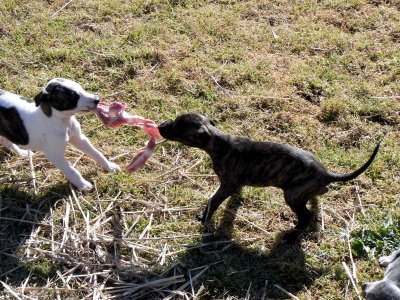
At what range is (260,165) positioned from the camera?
5.27 m

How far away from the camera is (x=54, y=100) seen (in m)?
5.52

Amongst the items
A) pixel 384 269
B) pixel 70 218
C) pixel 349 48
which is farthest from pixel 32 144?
pixel 349 48

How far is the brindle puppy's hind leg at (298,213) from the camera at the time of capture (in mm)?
5254

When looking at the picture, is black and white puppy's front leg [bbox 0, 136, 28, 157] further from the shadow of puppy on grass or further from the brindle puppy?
the shadow of puppy on grass

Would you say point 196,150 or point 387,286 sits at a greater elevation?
point 387,286

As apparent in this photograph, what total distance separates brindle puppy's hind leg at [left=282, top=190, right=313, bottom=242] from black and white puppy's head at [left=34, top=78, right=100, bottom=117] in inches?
77.6

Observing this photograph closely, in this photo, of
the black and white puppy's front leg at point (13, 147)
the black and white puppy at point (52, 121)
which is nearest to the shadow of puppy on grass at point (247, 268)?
the black and white puppy at point (52, 121)

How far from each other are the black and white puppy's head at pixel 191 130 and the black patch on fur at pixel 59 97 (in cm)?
91

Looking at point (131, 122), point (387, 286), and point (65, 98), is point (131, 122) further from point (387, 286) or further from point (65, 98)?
point (387, 286)

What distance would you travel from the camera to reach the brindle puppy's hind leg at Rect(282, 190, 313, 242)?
5.25 metres

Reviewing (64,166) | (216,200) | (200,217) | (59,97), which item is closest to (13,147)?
(64,166)

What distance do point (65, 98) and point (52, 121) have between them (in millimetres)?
322

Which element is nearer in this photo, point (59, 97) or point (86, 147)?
point (59, 97)

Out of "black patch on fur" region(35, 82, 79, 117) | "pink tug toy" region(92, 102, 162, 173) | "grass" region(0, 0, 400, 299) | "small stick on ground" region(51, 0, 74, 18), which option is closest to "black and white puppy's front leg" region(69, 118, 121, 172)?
"grass" region(0, 0, 400, 299)
